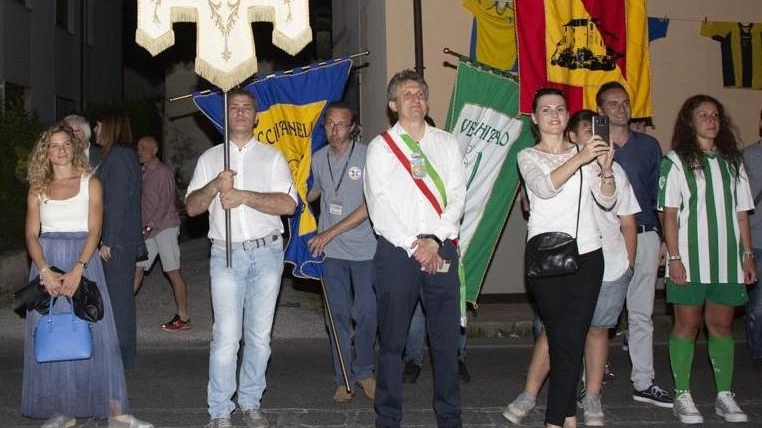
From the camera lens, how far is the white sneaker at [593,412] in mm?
6250

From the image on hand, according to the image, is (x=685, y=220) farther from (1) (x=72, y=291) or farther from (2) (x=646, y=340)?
(1) (x=72, y=291)

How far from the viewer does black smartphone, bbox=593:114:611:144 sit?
5436mm

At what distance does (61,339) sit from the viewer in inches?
230

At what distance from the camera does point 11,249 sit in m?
12.6

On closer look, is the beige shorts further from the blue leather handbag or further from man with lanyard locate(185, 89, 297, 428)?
the blue leather handbag

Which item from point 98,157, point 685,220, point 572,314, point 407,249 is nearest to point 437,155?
point 407,249

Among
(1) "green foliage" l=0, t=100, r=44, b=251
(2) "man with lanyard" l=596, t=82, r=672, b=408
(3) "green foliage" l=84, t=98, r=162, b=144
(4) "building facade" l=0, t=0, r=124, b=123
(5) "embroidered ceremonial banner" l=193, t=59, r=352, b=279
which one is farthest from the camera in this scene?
(3) "green foliage" l=84, t=98, r=162, b=144

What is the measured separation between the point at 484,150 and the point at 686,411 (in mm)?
3476

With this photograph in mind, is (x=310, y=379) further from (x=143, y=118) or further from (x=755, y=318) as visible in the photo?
(x=143, y=118)

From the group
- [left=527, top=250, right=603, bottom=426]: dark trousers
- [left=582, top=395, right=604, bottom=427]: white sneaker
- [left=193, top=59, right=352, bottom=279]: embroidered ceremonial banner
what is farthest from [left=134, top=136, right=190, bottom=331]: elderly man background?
[left=527, top=250, right=603, bottom=426]: dark trousers

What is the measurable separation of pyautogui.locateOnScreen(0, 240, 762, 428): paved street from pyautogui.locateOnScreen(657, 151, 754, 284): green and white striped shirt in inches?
41.8

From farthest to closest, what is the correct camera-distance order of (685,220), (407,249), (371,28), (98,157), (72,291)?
Result: (371,28)
(98,157)
(685,220)
(72,291)
(407,249)

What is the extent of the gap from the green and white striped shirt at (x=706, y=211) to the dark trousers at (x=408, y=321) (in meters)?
1.69

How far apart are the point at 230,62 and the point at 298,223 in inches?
72.8
